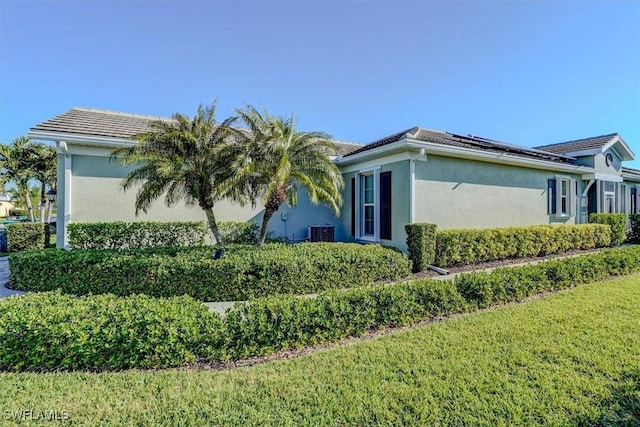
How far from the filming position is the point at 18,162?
21.2m

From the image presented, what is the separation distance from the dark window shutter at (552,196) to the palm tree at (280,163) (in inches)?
428

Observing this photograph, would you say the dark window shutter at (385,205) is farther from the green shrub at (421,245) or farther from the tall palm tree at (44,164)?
the tall palm tree at (44,164)

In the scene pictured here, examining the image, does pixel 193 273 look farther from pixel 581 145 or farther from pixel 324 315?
pixel 581 145

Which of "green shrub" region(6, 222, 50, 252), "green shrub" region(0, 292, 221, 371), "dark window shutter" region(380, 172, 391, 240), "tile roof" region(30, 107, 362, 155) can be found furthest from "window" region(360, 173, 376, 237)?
"green shrub" region(6, 222, 50, 252)

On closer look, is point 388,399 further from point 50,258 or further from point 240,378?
point 50,258

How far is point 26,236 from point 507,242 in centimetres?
2073

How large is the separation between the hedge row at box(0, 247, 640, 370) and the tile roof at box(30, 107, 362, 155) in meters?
6.46

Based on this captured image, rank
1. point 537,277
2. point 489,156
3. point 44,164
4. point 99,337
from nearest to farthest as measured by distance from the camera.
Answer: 1. point 99,337
2. point 537,277
3. point 489,156
4. point 44,164

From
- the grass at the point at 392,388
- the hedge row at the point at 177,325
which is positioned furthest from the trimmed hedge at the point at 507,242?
the grass at the point at 392,388

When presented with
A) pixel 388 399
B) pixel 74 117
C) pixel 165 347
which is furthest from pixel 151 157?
pixel 388 399

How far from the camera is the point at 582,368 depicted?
3.59 metres

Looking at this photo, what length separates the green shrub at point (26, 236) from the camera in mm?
13195

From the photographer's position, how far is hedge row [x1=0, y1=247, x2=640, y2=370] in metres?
3.65

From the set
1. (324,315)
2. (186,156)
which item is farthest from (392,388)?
(186,156)
